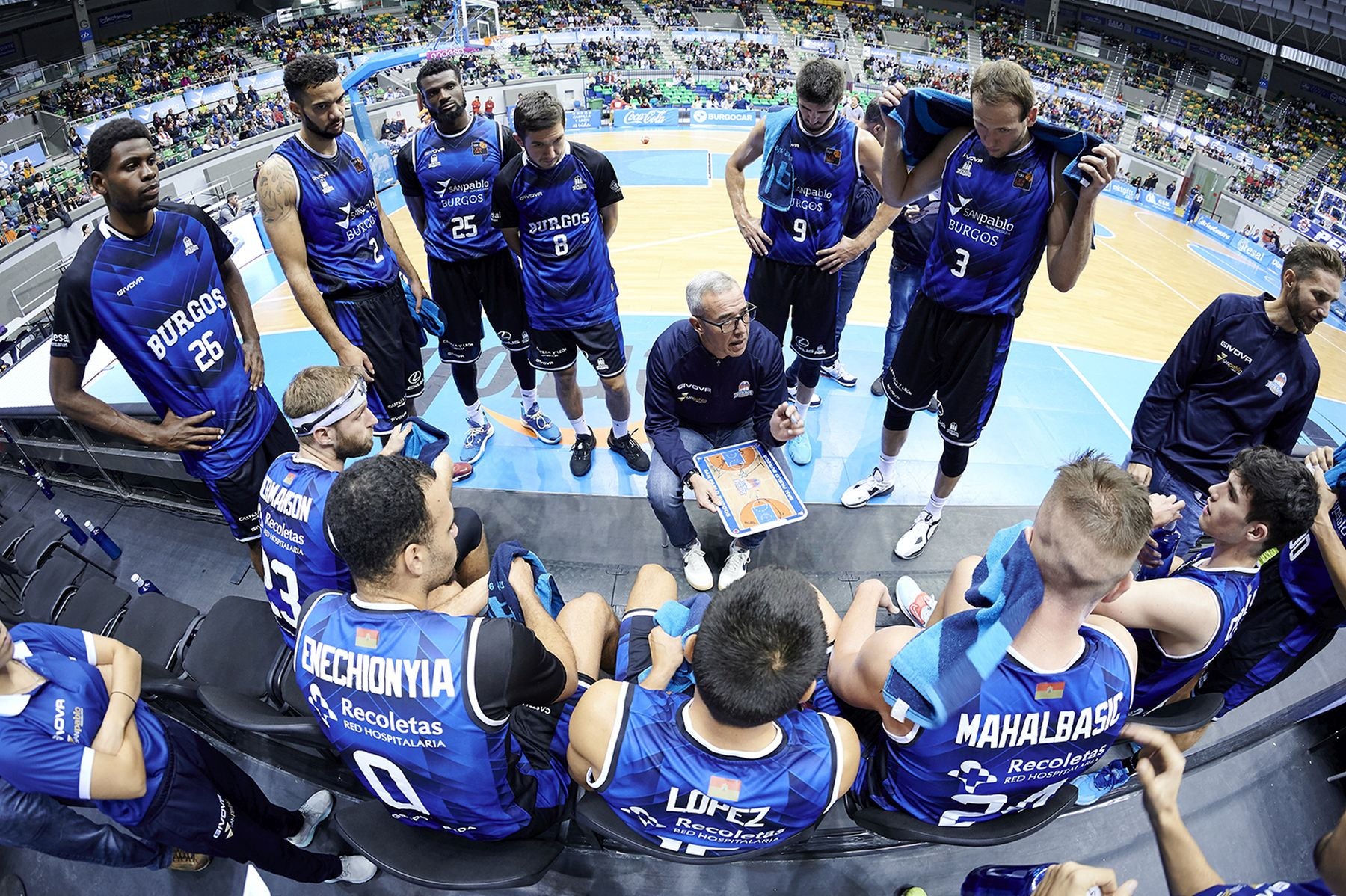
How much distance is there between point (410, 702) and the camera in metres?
1.89

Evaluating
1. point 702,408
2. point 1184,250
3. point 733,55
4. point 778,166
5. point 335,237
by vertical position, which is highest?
point 778,166

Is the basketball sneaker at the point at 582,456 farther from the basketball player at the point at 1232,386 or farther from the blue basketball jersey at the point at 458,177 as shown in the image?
the basketball player at the point at 1232,386

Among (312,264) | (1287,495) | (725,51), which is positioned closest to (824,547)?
(1287,495)

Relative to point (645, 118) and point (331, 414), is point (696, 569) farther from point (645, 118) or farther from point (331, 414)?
point (645, 118)

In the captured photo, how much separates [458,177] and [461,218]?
9.8 inches

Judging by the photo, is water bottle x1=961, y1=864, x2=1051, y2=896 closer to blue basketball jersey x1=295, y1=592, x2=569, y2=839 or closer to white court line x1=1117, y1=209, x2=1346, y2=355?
blue basketball jersey x1=295, y1=592, x2=569, y2=839

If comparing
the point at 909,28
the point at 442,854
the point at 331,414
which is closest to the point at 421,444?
the point at 331,414

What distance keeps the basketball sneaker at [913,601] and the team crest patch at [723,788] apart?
1592 mm

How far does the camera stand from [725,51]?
98.1ft

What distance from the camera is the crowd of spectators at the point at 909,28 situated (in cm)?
3238

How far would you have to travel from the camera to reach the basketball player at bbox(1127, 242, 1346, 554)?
10.8 feet

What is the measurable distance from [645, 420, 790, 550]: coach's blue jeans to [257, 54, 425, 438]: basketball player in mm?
Result: 1636

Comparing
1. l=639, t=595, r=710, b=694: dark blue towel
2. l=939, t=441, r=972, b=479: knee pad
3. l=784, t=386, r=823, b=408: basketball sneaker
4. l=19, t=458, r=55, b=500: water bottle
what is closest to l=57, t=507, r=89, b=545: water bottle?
l=19, t=458, r=55, b=500: water bottle

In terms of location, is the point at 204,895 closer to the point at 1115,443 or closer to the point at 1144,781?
the point at 1144,781
